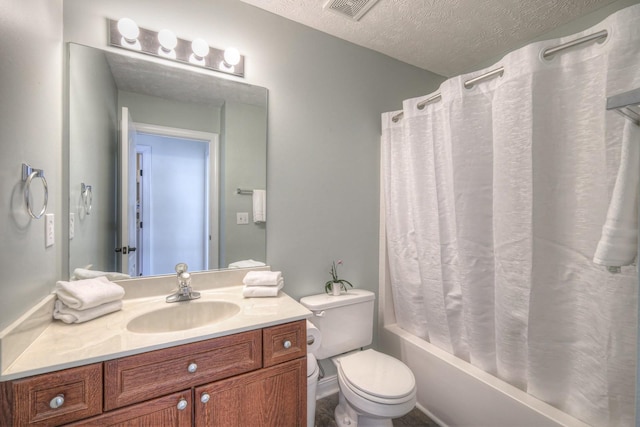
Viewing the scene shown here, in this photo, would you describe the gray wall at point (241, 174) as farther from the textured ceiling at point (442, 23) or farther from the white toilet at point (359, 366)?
the textured ceiling at point (442, 23)

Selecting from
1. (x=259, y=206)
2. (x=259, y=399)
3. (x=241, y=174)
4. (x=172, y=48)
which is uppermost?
(x=172, y=48)

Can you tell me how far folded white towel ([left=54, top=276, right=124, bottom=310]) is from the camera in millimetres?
1038

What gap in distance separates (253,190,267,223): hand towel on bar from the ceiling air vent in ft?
3.68

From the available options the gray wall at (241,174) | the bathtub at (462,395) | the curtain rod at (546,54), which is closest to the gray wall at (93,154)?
the gray wall at (241,174)

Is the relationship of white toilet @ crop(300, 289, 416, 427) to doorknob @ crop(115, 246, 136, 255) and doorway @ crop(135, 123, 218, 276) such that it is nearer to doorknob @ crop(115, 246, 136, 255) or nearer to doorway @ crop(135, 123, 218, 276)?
doorway @ crop(135, 123, 218, 276)

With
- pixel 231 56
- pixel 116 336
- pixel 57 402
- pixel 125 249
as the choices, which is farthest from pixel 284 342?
pixel 231 56

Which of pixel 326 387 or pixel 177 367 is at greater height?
pixel 177 367

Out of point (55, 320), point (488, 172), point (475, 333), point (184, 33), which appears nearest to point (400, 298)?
point (475, 333)

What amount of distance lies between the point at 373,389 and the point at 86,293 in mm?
1315

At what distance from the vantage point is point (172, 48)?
1375 mm

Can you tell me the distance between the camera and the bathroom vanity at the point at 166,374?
0.78m

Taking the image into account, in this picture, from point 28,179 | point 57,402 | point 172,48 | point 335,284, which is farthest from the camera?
point 335,284

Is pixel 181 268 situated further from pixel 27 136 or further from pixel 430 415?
pixel 430 415

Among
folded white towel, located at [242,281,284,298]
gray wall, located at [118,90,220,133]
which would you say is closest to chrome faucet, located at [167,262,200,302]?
folded white towel, located at [242,281,284,298]
